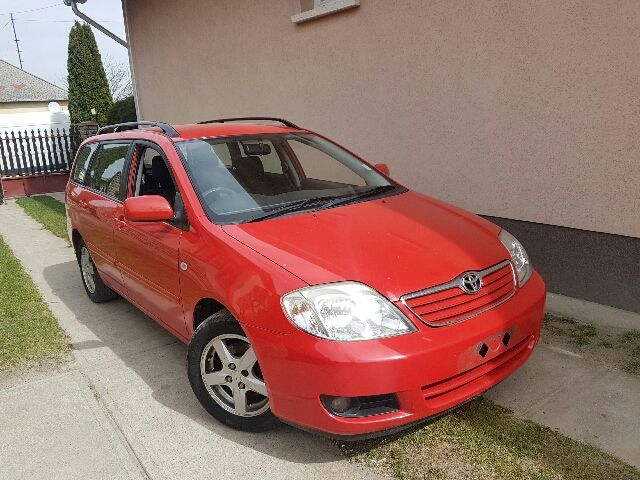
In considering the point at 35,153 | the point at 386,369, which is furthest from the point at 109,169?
the point at 35,153

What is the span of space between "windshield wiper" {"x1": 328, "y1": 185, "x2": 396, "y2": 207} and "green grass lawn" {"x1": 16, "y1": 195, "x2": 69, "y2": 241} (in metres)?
5.62

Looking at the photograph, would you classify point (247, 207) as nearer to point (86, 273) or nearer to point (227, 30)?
point (86, 273)

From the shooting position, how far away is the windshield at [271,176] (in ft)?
9.70

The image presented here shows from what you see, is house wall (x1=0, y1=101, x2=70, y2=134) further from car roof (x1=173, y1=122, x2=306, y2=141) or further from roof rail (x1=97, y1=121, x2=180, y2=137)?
car roof (x1=173, y1=122, x2=306, y2=141)

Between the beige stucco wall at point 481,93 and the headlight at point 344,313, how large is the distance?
2.54 meters

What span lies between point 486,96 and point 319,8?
2.60 m

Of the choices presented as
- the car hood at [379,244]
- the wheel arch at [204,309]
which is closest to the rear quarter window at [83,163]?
the wheel arch at [204,309]

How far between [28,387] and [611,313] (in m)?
4.11

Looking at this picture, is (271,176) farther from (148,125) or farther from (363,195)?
(148,125)

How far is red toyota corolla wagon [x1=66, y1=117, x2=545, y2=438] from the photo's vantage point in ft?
7.16

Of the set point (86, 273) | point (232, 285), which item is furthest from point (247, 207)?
point (86, 273)

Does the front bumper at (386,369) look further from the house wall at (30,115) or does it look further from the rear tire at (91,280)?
the house wall at (30,115)

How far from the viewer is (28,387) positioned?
326 centimetres

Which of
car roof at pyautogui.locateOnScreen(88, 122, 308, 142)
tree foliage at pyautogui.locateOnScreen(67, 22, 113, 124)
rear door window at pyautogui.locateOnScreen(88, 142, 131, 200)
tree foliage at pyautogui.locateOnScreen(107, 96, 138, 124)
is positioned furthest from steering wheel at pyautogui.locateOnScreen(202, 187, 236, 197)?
tree foliage at pyautogui.locateOnScreen(67, 22, 113, 124)
